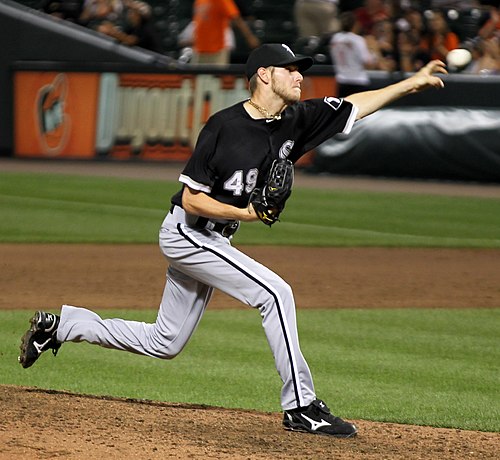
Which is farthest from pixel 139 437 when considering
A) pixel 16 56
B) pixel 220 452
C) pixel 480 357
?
pixel 16 56

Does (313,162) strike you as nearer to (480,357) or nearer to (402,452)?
(480,357)

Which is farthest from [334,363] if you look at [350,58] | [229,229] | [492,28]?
[492,28]

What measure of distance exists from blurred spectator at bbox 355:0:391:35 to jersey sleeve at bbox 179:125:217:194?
1468cm

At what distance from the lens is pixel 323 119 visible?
5.50 m

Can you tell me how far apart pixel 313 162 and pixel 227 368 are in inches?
441

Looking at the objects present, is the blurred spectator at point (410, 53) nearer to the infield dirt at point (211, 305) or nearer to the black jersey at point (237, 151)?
the infield dirt at point (211, 305)

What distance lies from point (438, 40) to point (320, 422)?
1375 cm

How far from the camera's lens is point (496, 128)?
15.9m

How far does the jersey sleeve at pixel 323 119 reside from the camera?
5.43 meters

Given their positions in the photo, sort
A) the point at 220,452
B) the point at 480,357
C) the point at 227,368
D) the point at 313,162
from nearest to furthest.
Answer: the point at 220,452 < the point at 227,368 < the point at 480,357 < the point at 313,162

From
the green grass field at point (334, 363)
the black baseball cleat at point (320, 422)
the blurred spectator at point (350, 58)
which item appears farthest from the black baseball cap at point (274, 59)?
the blurred spectator at point (350, 58)

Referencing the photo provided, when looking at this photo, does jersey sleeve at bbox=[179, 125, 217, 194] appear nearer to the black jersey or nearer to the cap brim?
the black jersey

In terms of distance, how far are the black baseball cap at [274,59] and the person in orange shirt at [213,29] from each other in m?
12.8

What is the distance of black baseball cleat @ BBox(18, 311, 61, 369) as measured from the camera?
5.70m
